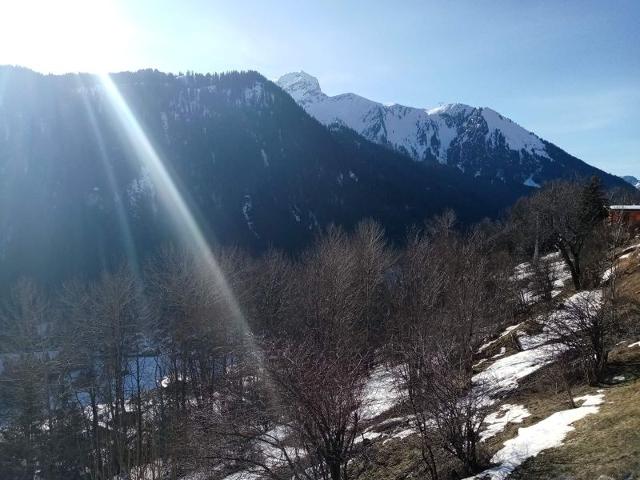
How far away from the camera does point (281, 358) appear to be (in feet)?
28.7

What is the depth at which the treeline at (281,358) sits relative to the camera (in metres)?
9.18

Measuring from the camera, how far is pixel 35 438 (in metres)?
26.1

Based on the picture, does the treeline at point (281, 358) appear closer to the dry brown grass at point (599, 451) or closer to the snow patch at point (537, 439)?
the snow patch at point (537, 439)

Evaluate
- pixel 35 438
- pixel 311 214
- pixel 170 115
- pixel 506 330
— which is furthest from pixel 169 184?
pixel 506 330

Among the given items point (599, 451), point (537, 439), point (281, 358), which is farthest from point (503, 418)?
point (281, 358)

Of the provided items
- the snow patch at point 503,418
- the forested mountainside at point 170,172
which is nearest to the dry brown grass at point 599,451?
the snow patch at point 503,418

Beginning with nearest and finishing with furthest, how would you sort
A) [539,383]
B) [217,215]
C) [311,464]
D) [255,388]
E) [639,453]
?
[639,453]
[311,464]
[255,388]
[539,383]
[217,215]

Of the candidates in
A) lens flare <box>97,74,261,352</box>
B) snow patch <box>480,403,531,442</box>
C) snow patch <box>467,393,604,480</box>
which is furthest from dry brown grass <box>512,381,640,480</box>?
lens flare <box>97,74,261,352</box>

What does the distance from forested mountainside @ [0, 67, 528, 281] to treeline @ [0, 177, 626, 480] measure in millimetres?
70366

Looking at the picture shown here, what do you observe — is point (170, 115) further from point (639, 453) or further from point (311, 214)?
point (639, 453)

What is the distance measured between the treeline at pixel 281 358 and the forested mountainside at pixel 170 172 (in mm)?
70366

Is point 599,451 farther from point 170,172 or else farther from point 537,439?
point 170,172

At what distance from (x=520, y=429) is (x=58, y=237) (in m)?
111

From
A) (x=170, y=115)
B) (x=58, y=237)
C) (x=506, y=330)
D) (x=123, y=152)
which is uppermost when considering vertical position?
(x=170, y=115)
